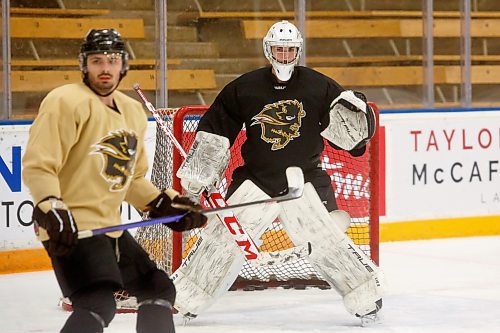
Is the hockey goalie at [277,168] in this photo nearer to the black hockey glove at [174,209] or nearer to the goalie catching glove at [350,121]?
the goalie catching glove at [350,121]

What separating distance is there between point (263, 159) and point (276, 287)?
100cm

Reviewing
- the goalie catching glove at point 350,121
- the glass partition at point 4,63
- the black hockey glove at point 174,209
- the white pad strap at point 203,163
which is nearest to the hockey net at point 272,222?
the white pad strap at point 203,163

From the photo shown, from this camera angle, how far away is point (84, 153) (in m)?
2.97

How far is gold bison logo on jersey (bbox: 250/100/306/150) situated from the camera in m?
4.46

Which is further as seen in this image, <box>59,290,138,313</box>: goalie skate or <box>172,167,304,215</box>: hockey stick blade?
<box>59,290,138,313</box>: goalie skate

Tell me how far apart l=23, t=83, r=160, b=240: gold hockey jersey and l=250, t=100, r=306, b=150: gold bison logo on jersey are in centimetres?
139

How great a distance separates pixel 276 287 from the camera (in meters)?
5.32

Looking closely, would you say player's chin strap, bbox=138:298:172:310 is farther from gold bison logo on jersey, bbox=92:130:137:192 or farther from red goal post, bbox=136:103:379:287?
red goal post, bbox=136:103:379:287

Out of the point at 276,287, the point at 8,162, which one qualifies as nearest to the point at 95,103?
the point at 276,287

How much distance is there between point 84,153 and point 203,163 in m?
1.50

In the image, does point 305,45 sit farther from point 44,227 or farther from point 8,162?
point 44,227

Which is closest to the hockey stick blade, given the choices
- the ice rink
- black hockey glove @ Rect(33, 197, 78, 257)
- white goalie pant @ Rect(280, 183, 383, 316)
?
white goalie pant @ Rect(280, 183, 383, 316)

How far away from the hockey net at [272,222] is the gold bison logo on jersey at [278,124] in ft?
1.08

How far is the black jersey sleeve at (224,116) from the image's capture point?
4504mm
